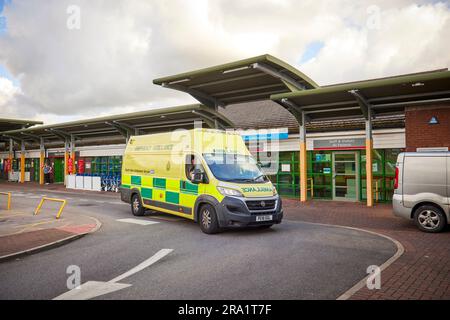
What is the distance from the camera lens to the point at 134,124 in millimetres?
21766

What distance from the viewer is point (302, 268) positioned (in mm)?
5754

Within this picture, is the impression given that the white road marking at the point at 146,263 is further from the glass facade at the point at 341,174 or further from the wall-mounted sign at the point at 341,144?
the glass facade at the point at 341,174

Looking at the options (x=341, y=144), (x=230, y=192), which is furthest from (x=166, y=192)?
(x=341, y=144)

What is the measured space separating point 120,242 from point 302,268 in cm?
422

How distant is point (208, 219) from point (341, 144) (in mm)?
9523

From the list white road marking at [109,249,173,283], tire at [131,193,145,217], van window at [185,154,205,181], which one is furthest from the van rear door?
tire at [131,193,145,217]

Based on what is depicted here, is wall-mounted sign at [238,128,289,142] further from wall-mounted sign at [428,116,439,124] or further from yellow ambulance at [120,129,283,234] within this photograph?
yellow ambulance at [120,129,283,234]

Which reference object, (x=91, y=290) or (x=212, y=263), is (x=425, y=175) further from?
(x=91, y=290)

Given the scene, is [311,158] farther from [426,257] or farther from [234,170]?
[426,257]

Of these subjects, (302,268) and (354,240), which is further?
(354,240)

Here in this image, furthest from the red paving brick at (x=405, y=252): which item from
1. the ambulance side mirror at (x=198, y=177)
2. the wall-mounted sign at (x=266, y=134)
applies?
the wall-mounted sign at (x=266, y=134)
